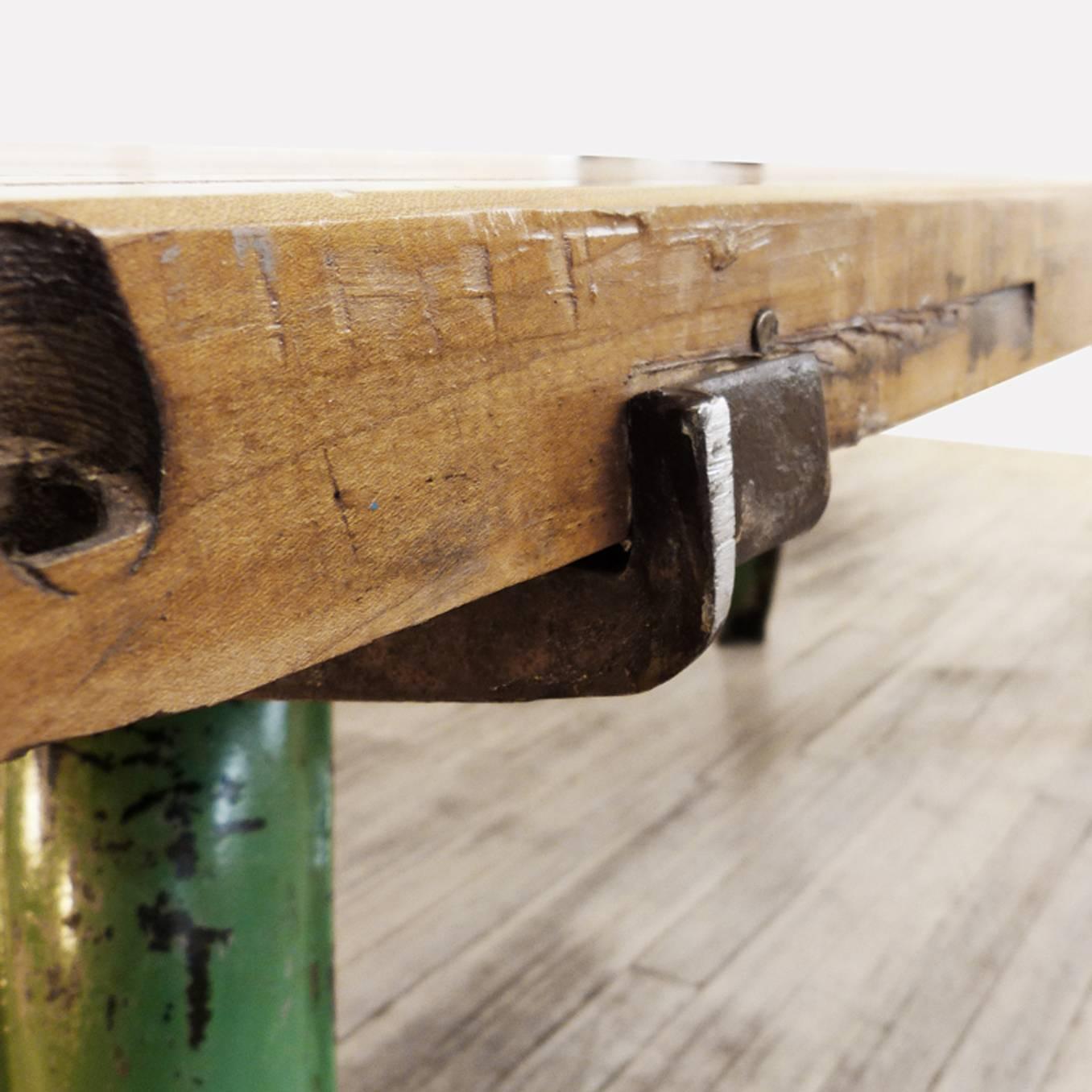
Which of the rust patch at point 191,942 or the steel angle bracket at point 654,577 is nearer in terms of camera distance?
the steel angle bracket at point 654,577

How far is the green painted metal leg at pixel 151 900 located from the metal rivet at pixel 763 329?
30 centimetres

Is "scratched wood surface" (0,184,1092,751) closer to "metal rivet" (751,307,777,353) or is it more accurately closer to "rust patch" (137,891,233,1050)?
"metal rivet" (751,307,777,353)

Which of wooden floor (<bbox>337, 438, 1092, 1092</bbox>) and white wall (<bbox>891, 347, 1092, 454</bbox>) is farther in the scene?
white wall (<bbox>891, 347, 1092, 454</bbox>)

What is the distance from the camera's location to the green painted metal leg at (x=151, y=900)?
646 mm

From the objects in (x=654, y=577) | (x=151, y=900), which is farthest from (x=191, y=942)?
(x=654, y=577)

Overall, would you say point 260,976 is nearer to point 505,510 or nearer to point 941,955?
point 505,510

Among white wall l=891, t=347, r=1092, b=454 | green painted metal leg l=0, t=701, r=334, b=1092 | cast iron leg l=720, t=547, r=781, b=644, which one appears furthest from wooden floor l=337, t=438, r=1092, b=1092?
white wall l=891, t=347, r=1092, b=454

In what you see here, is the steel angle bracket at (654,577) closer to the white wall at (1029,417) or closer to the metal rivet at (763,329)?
the metal rivet at (763,329)

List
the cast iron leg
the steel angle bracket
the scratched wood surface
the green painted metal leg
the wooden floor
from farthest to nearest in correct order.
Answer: the cast iron leg, the wooden floor, the green painted metal leg, the steel angle bracket, the scratched wood surface

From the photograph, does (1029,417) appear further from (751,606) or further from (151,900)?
(151,900)

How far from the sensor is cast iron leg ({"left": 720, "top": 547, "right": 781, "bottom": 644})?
2.02 metres

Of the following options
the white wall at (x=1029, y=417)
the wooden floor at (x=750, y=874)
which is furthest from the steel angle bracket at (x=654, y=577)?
the white wall at (x=1029, y=417)

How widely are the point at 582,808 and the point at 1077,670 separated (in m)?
0.80

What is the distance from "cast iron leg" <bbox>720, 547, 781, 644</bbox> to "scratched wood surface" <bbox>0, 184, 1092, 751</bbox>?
1514 millimetres
